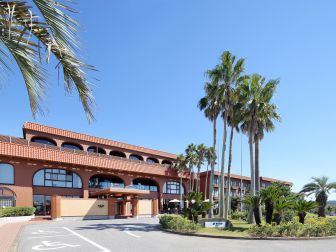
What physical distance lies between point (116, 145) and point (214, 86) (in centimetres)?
2559

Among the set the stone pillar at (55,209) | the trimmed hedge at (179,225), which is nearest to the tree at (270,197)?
the trimmed hedge at (179,225)

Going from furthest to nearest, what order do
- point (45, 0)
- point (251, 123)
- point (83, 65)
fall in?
1. point (251, 123)
2. point (83, 65)
3. point (45, 0)

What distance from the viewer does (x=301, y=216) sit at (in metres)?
23.7

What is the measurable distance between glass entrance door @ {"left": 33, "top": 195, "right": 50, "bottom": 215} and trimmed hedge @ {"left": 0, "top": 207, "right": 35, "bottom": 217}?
4681 mm

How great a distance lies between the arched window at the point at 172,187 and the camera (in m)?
59.5

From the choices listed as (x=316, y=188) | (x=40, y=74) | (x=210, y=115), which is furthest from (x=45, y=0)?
(x=316, y=188)

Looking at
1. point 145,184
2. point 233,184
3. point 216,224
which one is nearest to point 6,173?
point 145,184

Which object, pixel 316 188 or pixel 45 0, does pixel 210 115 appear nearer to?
pixel 316 188

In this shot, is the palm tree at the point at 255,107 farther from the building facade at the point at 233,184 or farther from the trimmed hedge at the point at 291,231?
the building facade at the point at 233,184

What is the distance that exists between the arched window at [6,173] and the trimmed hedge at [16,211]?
4320mm

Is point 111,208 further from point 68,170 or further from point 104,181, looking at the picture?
point 104,181

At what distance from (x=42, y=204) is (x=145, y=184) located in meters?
19.3

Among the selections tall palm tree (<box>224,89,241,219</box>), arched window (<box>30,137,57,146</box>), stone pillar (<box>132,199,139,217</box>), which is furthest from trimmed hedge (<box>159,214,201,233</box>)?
arched window (<box>30,137,57,146</box>)

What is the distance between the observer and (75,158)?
1709 inches
